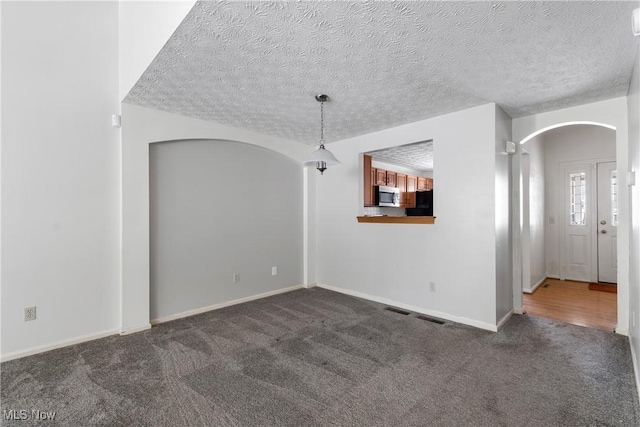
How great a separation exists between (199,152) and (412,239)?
3.03 meters

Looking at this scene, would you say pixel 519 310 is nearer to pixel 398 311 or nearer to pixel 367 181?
pixel 398 311

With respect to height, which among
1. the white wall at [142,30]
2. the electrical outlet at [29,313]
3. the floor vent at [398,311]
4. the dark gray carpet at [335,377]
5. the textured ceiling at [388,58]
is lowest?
the floor vent at [398,311]

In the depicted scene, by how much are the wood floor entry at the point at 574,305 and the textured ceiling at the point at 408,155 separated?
2814 millimetres

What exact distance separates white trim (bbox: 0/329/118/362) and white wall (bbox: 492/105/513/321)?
4199 millimetres

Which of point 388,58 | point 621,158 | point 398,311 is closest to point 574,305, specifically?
point 621,158

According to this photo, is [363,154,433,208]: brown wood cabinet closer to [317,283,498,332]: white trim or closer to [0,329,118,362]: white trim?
[317,283,498,332]: white trim

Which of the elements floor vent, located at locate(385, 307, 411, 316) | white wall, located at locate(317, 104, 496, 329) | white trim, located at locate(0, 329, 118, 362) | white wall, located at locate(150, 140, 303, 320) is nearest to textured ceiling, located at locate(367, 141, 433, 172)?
white wall, located at locate(317, 104, 496, 329)

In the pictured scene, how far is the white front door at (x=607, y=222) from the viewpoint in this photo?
5.20 m

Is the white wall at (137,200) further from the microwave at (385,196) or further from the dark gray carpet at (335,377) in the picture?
the microwave at (385,196)

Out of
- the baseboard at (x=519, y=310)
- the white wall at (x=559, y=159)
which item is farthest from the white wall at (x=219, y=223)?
the white wall at (x=559, y=159)

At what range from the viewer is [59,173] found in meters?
2.89

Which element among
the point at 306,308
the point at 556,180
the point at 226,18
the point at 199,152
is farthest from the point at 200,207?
the point at 556,180

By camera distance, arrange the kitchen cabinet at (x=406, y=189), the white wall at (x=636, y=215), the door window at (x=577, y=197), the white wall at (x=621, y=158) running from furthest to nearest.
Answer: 1. the kitchen cabinet at (x=406, y=189)
2. the door window at (x=577, y=197)
3. the white wall at (x=621, y=158)
4. the white wall at (x=636, y=215)

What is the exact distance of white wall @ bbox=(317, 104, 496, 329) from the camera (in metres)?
3.33
